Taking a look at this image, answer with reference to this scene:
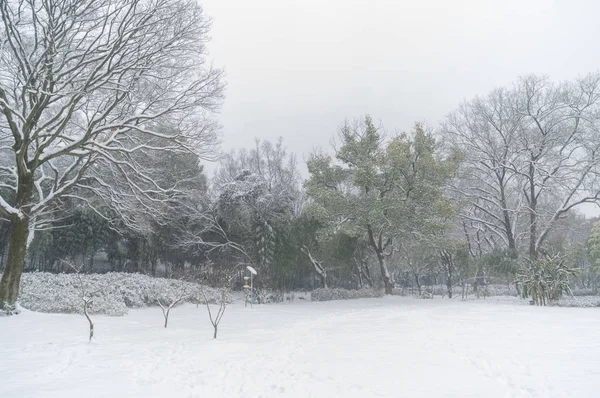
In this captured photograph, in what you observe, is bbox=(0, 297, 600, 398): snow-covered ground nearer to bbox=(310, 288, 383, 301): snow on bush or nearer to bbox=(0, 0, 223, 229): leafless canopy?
bbox=(0, 0, 223, 229): leafless canopy

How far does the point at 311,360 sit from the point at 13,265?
8.33 meters

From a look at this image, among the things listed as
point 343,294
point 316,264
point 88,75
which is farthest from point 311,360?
point 316,264

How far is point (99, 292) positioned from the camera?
41.8ft

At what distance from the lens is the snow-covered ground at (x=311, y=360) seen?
164 inches

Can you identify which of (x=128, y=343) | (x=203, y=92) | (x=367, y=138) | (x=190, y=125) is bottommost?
(x=128, y=343)

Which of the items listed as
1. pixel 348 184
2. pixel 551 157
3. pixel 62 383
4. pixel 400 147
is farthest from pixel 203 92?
pixel 551 157

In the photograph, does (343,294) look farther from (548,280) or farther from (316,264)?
(548,280)

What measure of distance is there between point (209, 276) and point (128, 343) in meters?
13.8

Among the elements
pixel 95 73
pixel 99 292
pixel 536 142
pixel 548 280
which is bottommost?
pixel 99 292

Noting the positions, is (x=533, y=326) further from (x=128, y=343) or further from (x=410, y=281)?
(x=410, y=281)

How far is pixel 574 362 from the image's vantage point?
15.3ft

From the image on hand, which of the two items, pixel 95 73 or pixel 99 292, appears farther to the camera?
pixel 99 292

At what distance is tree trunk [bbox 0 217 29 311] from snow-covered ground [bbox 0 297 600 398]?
0.76 metres

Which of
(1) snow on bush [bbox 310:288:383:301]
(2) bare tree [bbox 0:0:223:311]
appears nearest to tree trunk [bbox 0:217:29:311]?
(2) bare tree [bbox 0:0:223:311]
